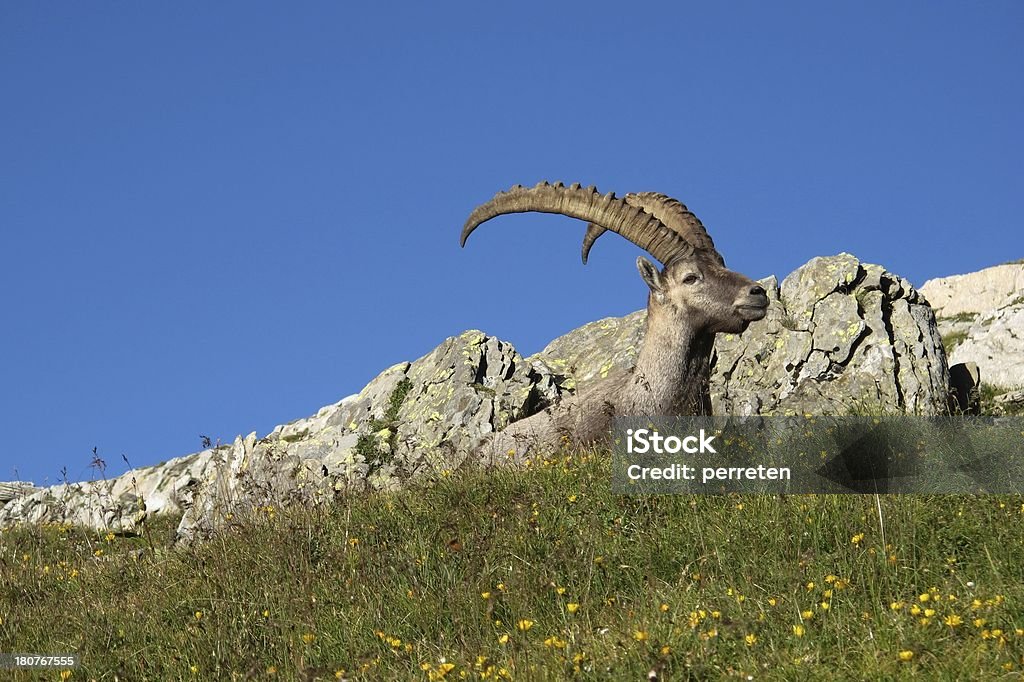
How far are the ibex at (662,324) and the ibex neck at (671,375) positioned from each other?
1cm

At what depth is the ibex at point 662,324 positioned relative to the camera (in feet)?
44.4

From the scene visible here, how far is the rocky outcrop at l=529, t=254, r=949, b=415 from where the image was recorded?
1717cm

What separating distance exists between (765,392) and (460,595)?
11649 mm

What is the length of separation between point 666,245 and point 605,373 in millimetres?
6414

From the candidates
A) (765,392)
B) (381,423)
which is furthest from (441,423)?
(765,392)

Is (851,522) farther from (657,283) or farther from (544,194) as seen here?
(544,194)

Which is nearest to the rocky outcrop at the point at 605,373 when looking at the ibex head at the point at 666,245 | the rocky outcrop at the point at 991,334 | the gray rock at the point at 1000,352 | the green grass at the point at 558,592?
the ibex head at the point at 666,245

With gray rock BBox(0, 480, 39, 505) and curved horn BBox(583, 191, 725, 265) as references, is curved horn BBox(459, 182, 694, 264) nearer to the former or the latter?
curved horn BBox(583, 191, 725, 265)

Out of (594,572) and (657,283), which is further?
(657,283)

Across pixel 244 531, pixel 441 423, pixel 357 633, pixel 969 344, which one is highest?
pixel 969 344

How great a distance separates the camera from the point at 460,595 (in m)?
8.14

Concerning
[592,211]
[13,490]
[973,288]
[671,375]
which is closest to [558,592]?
[671,375]

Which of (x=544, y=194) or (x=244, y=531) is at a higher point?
(x=544, y=194)

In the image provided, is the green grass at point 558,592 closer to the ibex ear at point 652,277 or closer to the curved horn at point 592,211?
the ibex ear at point 652,277
